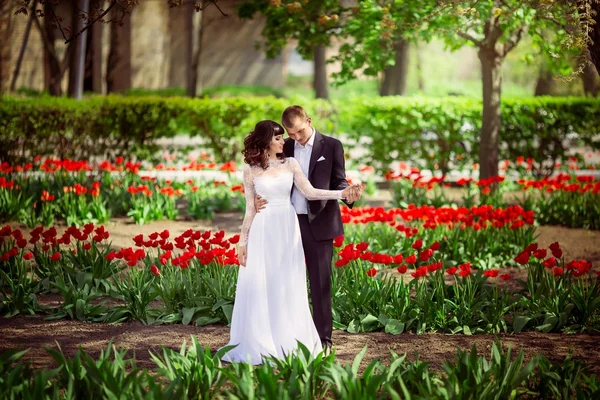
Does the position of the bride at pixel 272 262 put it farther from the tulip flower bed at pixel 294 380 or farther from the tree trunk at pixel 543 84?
the tree trunk at pixel 543 84

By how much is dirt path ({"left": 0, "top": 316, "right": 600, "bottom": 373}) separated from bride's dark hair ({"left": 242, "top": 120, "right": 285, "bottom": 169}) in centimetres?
127

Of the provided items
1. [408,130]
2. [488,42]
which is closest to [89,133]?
[408,130]

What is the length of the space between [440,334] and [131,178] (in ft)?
21.1

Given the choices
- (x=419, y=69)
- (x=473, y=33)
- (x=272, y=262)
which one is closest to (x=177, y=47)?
(x=419, y=69)

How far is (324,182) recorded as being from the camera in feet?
18.3

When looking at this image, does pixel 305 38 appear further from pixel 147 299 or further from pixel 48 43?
pixel 48 43

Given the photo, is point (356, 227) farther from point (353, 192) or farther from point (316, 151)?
point (353, 192)

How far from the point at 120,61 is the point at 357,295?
24862mm

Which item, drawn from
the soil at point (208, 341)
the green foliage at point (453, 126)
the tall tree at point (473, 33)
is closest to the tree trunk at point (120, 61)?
the green foliage at point (453, 126)

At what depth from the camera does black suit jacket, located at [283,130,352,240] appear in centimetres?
557

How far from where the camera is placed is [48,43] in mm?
21531

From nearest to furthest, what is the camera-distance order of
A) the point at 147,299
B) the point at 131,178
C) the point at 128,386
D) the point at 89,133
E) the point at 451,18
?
the point at 128,386, the point at 147,299, the point at 451,18, the point at 131,178, the point at 89,133

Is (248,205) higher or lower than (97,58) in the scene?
lower

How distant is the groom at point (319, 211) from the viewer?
18.3 feet
